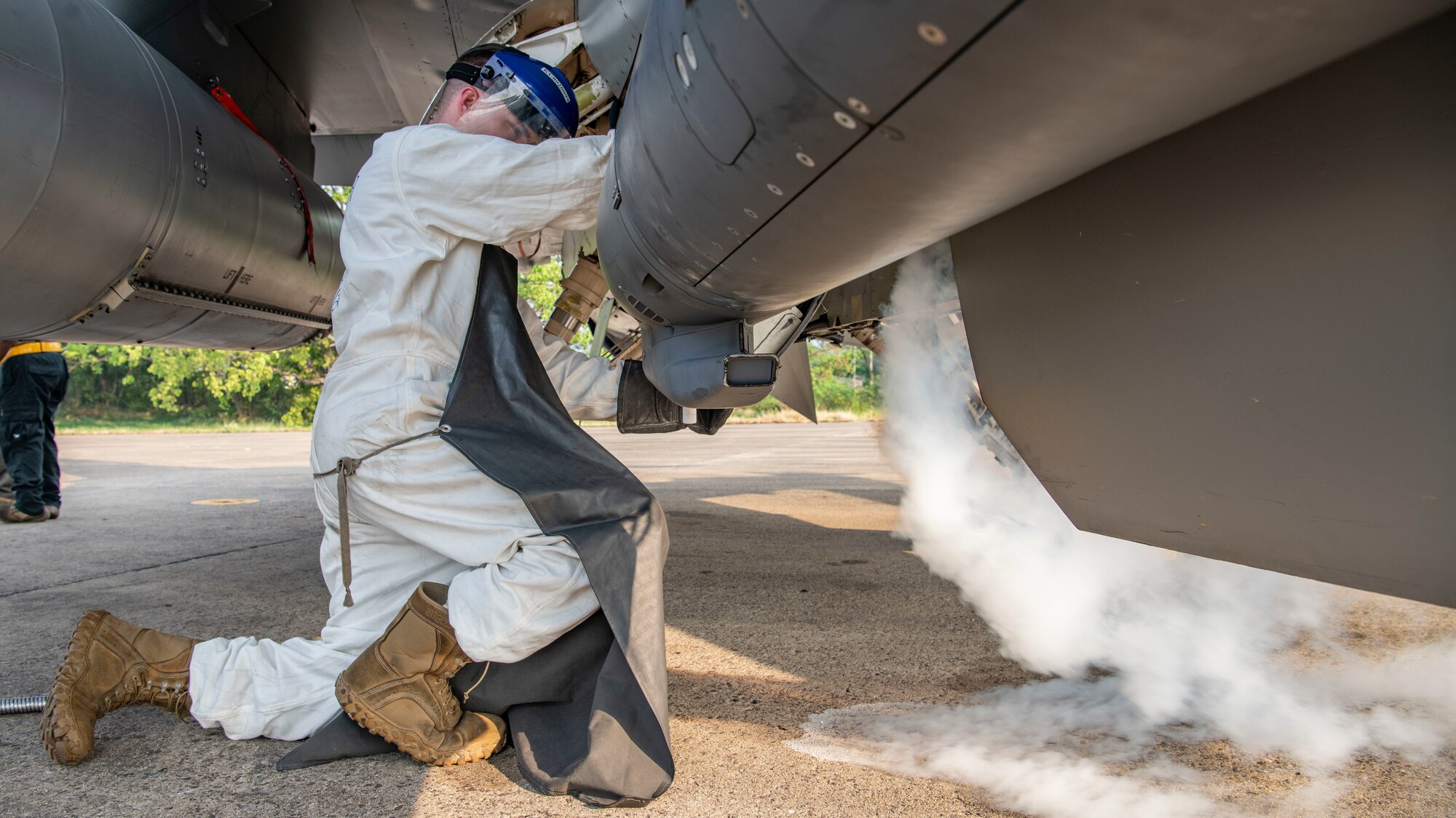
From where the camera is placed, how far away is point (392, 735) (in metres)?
1.91

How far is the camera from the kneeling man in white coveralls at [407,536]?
1912 millimetres

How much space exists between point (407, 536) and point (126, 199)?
5.92 feet

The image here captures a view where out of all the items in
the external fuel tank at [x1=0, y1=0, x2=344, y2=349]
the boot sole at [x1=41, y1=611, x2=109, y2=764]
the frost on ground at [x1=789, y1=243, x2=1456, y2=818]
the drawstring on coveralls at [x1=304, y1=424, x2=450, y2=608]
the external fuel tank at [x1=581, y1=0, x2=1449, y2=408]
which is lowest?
the frost on ground at [x1=789, y1=243, x2=1456, y2=818]

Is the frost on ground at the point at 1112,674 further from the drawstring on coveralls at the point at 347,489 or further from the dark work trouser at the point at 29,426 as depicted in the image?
the dark work trouser at the point at 29,426

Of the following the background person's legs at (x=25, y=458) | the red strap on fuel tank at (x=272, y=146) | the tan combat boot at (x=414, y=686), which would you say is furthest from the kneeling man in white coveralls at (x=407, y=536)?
the background person's legs at (x=25, y=458)

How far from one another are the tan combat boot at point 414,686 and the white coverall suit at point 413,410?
0.09 m

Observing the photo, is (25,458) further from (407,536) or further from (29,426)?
(407,536)

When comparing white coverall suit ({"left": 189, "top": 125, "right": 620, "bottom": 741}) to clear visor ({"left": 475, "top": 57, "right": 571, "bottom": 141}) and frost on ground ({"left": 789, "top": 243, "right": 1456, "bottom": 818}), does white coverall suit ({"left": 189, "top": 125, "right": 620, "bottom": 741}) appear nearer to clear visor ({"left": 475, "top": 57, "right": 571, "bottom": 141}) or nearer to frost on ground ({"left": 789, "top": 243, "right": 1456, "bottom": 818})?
clear visor ({"left": 475, "top": 57, "right": 571, "bottom": 141})

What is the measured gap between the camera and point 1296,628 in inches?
117

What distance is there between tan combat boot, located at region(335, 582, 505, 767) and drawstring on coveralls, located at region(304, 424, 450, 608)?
26cm

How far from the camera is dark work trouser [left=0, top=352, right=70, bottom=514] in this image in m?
5.87

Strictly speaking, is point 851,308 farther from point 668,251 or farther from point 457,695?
point 457,695

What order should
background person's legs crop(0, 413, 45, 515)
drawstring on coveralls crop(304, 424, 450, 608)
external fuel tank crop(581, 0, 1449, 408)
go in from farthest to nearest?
background person's legs crop(0, 413, 45, 515) → drawstring on coveralls crop(304, 424, 450, 608) → external fuel tank crop(581, 0, 1449, 408)

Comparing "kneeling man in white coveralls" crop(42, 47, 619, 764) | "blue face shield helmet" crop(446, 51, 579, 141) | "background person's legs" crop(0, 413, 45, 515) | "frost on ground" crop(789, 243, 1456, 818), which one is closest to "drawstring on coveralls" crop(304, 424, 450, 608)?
"kneeling man in white coveralls" crop(42, 47, 619, 764)
